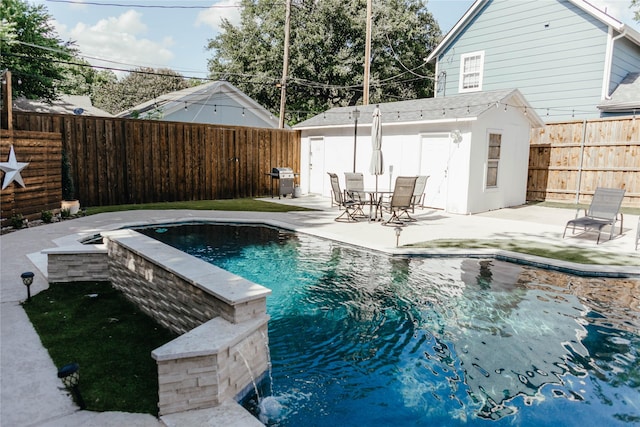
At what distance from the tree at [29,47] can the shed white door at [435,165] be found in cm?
1373

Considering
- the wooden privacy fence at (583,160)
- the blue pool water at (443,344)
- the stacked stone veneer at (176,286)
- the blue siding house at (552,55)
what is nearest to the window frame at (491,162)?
the wooden privacy fence at (583,160)

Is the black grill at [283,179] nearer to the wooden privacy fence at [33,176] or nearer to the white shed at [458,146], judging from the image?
the white shed at [458,146]

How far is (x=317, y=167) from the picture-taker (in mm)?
15773

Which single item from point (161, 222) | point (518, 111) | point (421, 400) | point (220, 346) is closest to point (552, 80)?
point (518, 111)

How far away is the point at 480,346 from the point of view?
415cm

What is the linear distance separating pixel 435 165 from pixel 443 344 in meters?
8.62

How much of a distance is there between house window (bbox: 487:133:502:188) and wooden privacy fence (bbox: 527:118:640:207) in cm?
318

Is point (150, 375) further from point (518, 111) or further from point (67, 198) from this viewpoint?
point (518, 111)

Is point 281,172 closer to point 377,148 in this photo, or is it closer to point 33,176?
point 377,148

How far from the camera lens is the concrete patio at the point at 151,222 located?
2.67m

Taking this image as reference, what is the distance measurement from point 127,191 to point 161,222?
354cm

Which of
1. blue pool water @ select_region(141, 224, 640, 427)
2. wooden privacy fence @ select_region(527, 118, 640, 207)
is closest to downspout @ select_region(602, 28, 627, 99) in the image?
wooden privacy fence @ select_region(527, 118, 640, 207)

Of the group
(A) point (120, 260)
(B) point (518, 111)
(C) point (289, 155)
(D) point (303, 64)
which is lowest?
(A) point (120, 260)

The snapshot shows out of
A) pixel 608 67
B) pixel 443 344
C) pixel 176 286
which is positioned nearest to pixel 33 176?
pixel 176 286
